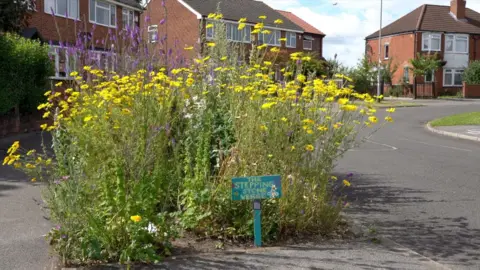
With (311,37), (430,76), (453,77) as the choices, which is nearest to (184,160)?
(430,76)

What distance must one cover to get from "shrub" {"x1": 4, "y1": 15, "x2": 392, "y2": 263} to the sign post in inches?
7.4

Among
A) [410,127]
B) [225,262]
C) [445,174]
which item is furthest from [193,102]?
[410,127]

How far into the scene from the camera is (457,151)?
1484cm

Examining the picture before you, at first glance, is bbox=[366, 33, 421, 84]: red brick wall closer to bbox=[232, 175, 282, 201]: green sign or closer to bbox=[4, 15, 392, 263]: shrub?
bbox=[4, 15, 392, 263]: shrub

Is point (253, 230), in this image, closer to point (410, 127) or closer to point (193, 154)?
point (193, 154)

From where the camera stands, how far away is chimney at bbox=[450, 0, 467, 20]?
5438 cm

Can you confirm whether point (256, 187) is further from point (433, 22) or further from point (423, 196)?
point (433, 22)

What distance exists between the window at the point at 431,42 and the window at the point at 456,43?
1.07m

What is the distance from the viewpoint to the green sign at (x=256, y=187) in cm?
525

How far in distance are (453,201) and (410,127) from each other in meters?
15.8

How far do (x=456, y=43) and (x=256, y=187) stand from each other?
52.5 meters

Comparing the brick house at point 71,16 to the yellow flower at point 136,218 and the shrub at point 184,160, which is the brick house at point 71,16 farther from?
the yellow flower at point 136,218

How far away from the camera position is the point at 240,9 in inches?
1966

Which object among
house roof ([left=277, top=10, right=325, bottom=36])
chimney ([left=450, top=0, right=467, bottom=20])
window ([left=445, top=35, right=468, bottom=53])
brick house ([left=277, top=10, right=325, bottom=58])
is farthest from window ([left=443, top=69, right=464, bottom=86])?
house roof ([left=277, top=10, right=325, bottom=36])
